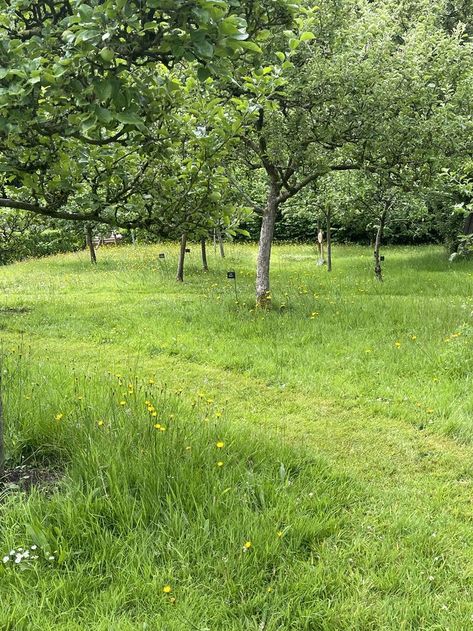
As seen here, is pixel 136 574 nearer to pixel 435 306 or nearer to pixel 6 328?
pixel 6 328

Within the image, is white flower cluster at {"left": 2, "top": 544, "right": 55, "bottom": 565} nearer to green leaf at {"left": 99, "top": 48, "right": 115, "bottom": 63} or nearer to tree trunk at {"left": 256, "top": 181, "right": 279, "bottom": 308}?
green leaf at {"left": 99, "top": 48, "right": 115, "bottom": 63}

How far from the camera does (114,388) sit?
4820mm

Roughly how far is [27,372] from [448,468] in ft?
13.1

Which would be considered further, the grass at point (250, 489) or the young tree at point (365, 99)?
the young tree at point (365, 99)

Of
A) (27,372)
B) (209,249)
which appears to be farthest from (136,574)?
(209,249)

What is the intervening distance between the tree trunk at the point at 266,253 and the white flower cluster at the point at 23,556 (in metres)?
7.35

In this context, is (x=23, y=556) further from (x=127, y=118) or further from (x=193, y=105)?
(x=193, y=105)

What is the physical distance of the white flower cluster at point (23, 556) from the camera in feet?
8.30

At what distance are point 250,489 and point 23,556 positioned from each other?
53.1 inches

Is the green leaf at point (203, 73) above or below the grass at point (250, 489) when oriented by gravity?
above

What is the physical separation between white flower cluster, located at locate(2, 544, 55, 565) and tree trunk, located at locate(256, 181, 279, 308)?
7352 mm

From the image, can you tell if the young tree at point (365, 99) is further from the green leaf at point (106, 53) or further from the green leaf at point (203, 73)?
the green leaf at point (106, 53)

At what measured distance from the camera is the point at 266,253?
980 centimetres

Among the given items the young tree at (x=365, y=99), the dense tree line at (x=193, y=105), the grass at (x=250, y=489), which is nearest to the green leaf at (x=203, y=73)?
the dense tree line at (x=193, y=105)
